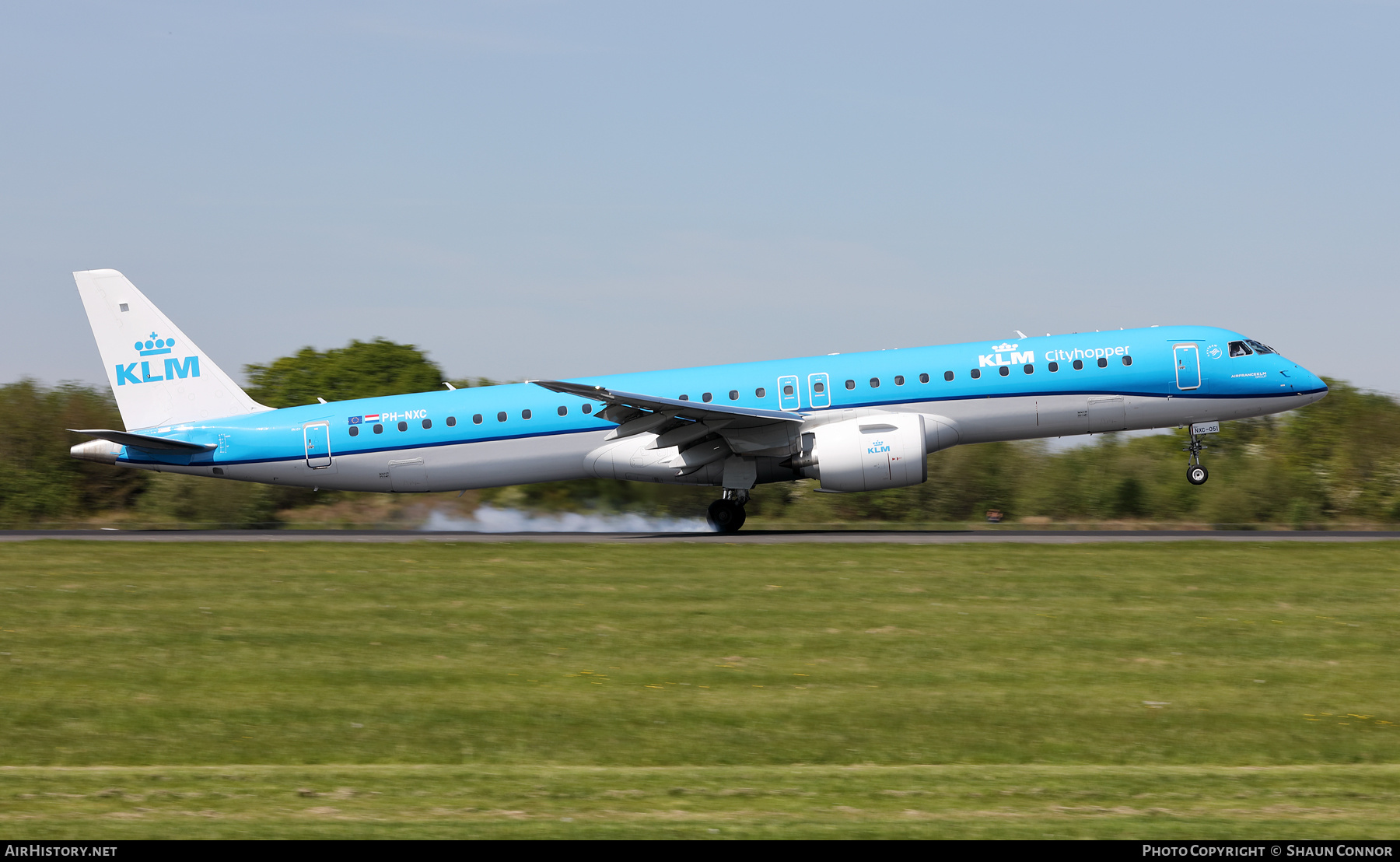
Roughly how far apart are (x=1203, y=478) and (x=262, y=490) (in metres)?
26.6

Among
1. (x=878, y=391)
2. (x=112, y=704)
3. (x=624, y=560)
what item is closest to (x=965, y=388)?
(x=878, y=391)

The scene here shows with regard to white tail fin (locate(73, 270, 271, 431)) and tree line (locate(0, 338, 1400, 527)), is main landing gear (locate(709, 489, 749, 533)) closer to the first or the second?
tree line (locate(0, 338, 1400, 527))

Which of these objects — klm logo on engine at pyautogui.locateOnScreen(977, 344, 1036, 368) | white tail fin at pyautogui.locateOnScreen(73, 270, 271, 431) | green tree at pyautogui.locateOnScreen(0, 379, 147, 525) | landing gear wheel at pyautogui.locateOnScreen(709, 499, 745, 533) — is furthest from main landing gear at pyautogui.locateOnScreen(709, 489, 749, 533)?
green tree at pyautogui.locateOnScreen(0, 379, 147, 525)

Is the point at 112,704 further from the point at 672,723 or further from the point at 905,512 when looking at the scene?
the point at 905,512

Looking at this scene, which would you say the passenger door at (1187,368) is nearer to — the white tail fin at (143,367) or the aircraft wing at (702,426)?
the aircraft wing at (702,426)

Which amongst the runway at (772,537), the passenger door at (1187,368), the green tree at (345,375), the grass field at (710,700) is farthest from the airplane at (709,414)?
the green tree at (345,375)

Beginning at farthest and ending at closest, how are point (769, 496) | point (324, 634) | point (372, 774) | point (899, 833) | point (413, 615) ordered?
point (769, 496)
point (413, 615)
point (324, 634)
point (372, 774)
point (899, 833)

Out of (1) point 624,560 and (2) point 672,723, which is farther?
(1) point 624,560

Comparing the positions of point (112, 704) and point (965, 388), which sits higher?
point (965, 388)

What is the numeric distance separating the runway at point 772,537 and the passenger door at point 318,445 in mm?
1762

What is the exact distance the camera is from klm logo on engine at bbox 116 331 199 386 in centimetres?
3094

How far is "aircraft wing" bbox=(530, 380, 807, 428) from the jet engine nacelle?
43.9 inches

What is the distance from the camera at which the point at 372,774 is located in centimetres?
953

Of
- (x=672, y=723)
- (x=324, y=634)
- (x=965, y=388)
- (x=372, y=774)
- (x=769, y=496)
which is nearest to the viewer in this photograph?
(x=372, y=774)
